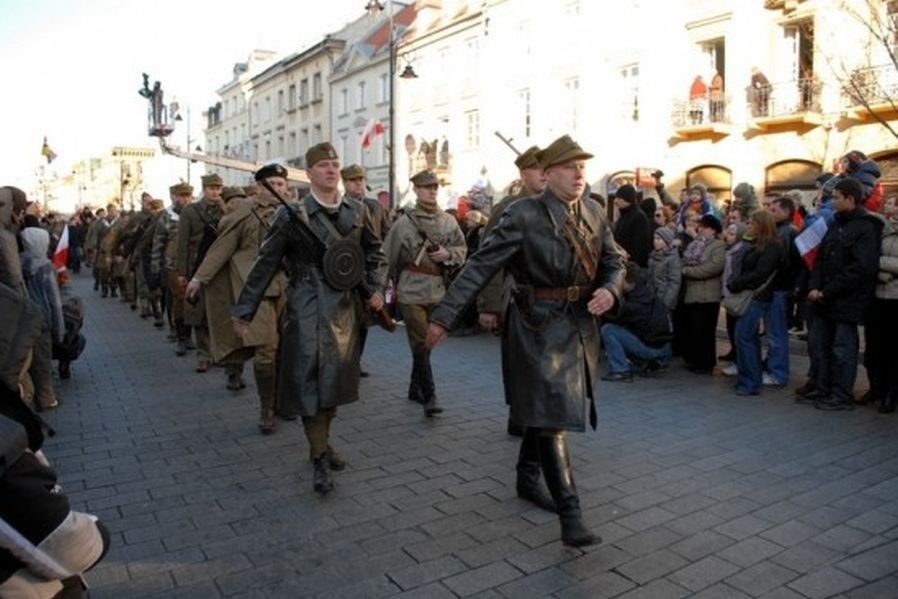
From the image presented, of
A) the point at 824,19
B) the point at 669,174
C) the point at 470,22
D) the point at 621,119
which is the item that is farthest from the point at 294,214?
the point at 470,22

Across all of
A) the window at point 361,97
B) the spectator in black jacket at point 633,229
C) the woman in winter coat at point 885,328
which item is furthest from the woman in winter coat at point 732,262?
the window at point 361,97

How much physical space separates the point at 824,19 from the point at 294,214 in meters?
19.5

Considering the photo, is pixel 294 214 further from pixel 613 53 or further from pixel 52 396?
pixel 613 53

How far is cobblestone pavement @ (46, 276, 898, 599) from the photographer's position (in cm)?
365

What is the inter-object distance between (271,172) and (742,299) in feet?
15.7

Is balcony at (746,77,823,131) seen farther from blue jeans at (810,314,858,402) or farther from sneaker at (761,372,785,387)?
blue jeans at (810,314,858,402)

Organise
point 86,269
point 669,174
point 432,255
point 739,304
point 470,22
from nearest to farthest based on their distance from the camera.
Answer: point 432,255, point 739,304, point 669,174, point 86,269, point 470,22

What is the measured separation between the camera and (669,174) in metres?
24.8

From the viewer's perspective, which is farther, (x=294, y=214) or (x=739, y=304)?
(x=739, y=304)

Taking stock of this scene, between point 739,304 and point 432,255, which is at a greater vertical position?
point 432,255

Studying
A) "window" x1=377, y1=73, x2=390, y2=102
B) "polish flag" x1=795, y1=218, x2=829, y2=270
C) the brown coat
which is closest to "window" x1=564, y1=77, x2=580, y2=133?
"window" x1=377, y1=73, x2=390, y2=102

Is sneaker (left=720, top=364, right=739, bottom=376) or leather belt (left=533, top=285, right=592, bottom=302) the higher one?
leather belt (left=533, top=285, right=592, bottom=302)

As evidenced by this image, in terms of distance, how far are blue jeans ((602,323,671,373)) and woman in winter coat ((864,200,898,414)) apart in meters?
1.95

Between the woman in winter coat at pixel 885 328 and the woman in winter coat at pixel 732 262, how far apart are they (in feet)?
4.16
